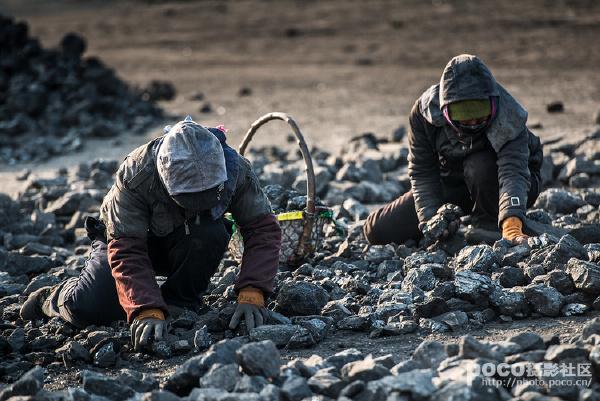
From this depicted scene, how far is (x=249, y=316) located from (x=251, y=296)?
4.4 inches

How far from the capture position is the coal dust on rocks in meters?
3.64

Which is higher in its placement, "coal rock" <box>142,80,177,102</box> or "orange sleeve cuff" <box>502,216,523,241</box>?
"coal rock" <box>142,80,177,102</box>

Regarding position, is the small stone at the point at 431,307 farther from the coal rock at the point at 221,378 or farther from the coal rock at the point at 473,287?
the coal rock at the point at 221,378

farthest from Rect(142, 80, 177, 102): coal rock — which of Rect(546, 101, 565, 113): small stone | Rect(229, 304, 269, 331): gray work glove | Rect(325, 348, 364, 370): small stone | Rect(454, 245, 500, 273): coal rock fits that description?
Rect(325, 348, 364, 370): small stone

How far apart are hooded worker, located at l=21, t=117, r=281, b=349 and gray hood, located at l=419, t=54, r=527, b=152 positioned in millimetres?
1316

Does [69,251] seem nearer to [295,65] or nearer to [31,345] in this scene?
[31,345]

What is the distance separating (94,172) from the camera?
838 centimetres

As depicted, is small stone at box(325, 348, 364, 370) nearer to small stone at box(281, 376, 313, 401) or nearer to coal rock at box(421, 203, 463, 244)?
small stone at box(281, 376, 313, 401)

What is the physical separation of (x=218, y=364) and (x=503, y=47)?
38.6ft

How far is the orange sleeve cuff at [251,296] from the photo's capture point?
14.8 feet

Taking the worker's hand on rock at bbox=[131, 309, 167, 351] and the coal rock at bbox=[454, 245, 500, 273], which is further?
the coal rock at bbox=[454, 245, 500, 273]

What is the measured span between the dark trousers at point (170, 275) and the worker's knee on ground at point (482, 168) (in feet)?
5.43

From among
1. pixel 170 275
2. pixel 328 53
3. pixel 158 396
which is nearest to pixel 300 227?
pixel 170 275

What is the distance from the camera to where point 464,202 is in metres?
6.02
